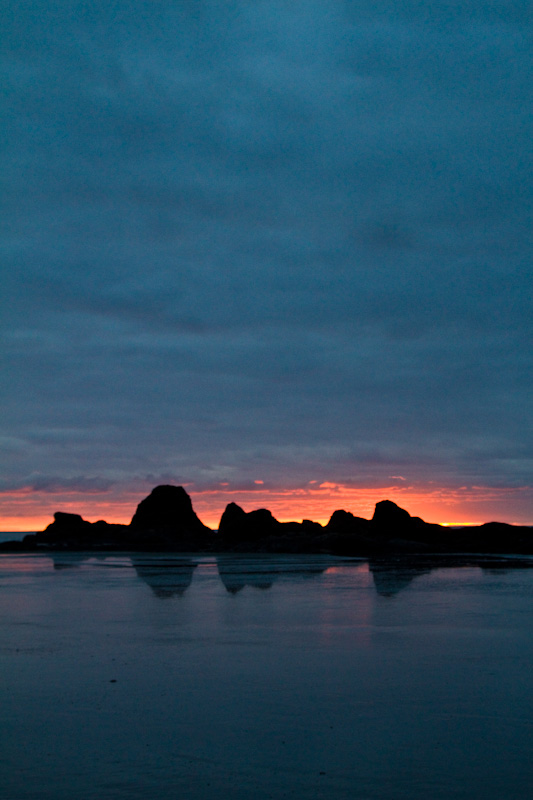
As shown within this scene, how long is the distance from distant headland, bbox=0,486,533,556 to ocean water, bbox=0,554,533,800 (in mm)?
55792

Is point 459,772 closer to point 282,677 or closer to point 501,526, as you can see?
point 282,677

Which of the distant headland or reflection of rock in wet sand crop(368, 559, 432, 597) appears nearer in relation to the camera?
reflection of rock in wet sand crop(368, 559, 432, 597)

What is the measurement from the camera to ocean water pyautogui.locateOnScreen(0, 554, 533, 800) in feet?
25.8

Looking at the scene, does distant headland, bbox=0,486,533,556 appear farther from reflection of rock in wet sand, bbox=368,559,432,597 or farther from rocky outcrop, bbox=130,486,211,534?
reflection of rock in wet sand, bbox=368,559,432,597

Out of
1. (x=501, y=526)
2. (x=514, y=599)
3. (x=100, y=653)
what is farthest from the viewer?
(x=501, y=526)

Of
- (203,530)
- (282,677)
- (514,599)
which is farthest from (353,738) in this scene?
(203,530)

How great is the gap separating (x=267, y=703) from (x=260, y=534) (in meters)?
91.3

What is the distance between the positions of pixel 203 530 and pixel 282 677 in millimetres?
105545

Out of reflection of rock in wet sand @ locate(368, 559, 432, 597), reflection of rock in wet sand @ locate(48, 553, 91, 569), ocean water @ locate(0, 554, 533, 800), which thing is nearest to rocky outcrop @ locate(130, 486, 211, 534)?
reflection of rock in wet sand @ locate(48, 553, 91, 569)

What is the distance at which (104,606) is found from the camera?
23656 millimetres

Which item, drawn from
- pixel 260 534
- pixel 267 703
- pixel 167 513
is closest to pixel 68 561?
pixel 260 534

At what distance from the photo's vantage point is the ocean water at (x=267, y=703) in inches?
309

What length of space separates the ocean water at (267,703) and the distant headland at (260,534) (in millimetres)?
55792

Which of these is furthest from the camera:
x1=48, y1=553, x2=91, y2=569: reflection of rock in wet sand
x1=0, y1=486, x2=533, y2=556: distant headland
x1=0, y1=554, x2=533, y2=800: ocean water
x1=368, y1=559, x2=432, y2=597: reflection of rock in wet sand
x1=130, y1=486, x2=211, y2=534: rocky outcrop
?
x1=130, y1=486, x2=211, y2=534: rocky outcrop
